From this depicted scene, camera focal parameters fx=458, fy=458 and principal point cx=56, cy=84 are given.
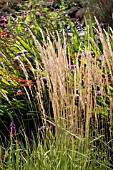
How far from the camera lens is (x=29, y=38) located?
531cm

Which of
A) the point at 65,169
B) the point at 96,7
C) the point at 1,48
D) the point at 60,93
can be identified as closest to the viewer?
the point at 65,169

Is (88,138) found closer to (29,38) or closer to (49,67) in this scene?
(49,67)

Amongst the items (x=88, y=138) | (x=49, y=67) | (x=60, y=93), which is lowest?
(x=88, y=138)

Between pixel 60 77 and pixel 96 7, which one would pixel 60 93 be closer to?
pixel 60 77

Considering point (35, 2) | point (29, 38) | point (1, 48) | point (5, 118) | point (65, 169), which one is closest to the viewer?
point (65, 169)

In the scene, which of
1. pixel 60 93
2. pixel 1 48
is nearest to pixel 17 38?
pixel 1 48

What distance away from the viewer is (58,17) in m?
7.43

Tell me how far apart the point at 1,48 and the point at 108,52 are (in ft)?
7.17

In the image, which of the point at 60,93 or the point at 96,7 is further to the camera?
the point at 96,7

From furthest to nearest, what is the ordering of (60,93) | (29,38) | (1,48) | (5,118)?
(29,38)
(1,48)
(5,118)
(60,93)

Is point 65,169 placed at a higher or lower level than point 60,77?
lower

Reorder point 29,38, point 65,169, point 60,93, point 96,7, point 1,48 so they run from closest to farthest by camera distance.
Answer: point 65,169 → point 60,93 → point 1,48 → point 29,38 → point 96,7

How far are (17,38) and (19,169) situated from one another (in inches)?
88.3

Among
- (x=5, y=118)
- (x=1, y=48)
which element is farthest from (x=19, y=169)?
(x=1, y=48)
